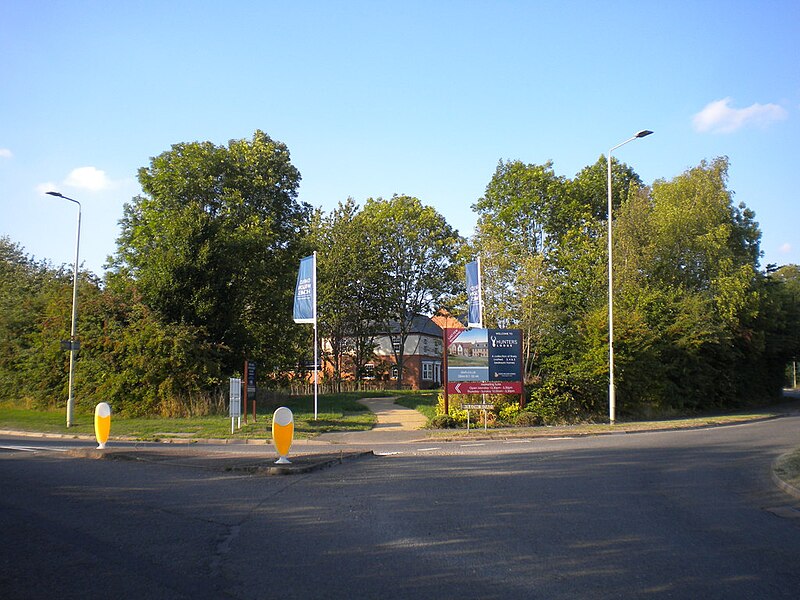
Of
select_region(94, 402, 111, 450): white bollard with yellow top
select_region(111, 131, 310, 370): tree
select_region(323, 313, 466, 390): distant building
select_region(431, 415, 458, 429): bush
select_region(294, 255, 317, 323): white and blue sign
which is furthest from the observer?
select_region(323, 313, 466, 390): distant building

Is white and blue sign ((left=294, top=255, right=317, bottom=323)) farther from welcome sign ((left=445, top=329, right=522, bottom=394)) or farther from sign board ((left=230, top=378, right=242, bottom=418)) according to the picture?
welcome sign ((left=445, top=329, right=522, bottom=394))

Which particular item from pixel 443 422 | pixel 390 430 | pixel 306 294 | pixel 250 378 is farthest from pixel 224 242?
pixel 443 422

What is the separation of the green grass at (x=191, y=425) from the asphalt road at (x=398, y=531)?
7.48 m

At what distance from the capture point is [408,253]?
169ft

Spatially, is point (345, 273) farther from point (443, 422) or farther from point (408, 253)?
point (443, 422)

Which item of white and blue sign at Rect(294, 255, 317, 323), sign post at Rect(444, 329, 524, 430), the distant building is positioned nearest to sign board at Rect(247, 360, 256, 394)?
white and blue sign at Rect(294, 255, 317, 323)

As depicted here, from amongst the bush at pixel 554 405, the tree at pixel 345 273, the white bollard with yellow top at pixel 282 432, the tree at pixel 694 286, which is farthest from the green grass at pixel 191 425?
the tree at pixel 345 273

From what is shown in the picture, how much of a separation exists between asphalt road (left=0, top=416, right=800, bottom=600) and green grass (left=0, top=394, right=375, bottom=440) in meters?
7.48

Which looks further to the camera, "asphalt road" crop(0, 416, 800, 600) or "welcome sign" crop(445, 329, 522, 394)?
"welcome sign" crop(445, 329, 522, 394)

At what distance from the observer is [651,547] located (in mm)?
7223

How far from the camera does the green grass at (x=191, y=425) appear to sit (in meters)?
21.0

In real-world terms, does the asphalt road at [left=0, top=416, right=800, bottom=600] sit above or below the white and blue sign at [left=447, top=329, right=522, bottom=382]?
below

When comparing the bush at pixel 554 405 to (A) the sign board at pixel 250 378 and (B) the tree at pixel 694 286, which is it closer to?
(B) the tree at pixel 694 286

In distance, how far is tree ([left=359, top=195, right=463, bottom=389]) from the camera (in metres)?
50.7
